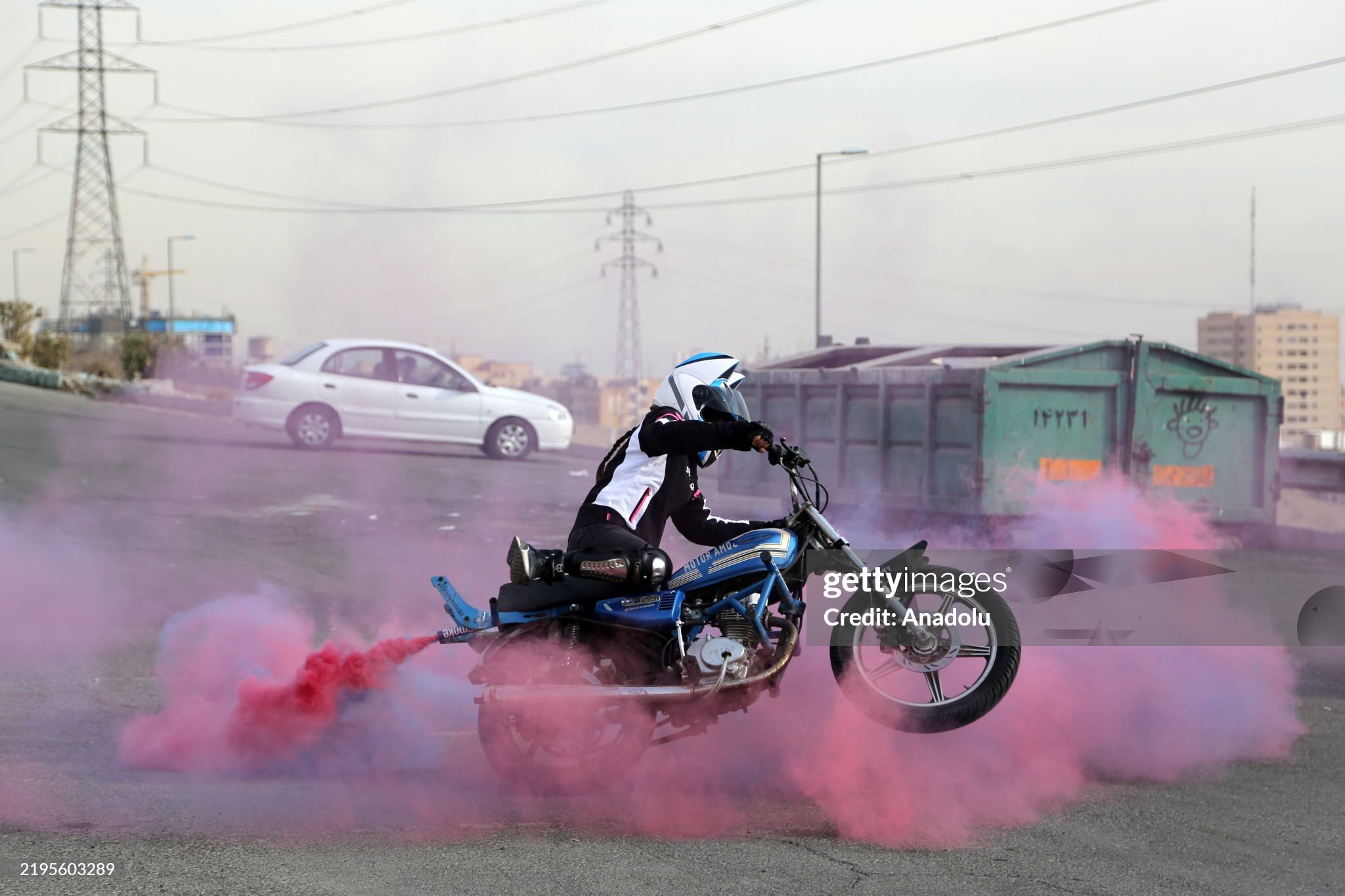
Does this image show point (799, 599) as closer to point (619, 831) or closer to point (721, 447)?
point (721, 447)

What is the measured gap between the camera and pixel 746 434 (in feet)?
16.8

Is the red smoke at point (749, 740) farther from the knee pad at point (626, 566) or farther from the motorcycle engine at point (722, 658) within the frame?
the knee pad at point (626, 566)

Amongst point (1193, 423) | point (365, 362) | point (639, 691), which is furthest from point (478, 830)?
point (365, 362)

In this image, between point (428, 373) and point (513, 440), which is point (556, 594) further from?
point (513, 440)

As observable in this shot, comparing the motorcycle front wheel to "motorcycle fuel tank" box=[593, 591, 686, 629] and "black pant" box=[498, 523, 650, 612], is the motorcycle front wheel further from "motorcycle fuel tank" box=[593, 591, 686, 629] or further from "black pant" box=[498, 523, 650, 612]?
"black pant" box=[498, 523, 650, 612]

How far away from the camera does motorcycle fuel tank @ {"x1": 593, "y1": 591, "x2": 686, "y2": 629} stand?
→ 17.4 ft

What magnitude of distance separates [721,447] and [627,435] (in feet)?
1.77

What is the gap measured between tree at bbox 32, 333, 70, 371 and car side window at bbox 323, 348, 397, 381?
27.9m

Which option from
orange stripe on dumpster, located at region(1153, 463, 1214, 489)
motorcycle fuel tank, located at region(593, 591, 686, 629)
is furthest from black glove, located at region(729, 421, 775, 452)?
orange stripe on dumpster, located at region(1153, 463, 1214, 489)

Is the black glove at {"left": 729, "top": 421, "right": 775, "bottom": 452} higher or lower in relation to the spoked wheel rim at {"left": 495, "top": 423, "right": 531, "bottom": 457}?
higher

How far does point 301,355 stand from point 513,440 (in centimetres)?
345

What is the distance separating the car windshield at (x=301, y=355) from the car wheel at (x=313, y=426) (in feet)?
2.42

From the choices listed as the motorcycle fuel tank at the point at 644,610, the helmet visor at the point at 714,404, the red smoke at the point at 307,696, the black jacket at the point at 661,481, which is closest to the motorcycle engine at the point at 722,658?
the motorcycle fuel tank at the point at 644,610

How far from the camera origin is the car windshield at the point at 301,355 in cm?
1942
